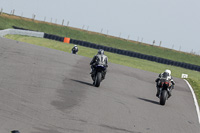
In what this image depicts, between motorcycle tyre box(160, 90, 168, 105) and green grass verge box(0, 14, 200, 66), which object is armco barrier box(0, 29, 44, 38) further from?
→ motorcycle tyre box(160, 90, 168, 105)

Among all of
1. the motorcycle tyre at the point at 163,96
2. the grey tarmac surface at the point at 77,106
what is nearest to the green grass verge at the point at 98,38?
the grey tarmac surface at the point at 77,106

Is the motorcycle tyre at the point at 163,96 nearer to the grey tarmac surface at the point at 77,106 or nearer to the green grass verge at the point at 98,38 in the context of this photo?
the grey tarmac surface at the point at 77,106

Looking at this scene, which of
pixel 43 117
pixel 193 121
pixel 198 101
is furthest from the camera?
pixel 198 101

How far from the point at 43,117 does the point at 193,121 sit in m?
5.83

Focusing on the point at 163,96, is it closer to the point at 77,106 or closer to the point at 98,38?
the point at 77,106

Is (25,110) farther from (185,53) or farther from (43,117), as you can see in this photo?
(185,53)

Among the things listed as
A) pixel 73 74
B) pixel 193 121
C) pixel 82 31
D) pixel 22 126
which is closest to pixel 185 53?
pixel 82 31

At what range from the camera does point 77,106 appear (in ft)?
42.8

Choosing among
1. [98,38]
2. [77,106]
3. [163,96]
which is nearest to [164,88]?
[163,96]

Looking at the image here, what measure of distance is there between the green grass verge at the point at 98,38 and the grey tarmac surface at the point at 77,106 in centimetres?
5751

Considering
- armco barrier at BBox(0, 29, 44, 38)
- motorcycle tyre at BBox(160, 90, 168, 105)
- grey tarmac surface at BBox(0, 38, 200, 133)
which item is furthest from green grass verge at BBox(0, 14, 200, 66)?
motorcycle tyre at BBox(160, 90, 168, 105)

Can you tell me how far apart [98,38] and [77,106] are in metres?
73.8

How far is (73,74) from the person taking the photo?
22.0 meters

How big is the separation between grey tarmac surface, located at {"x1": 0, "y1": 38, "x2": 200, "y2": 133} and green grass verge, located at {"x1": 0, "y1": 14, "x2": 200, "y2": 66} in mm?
57512
